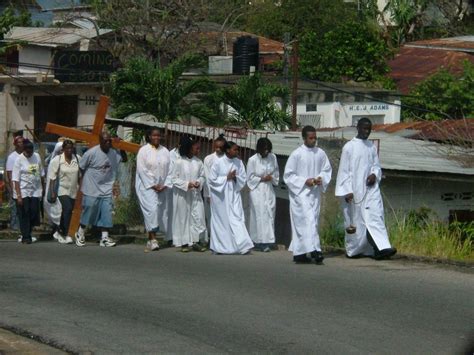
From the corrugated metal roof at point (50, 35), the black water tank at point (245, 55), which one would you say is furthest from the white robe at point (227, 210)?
the corrugated metal roof at point (50, 35)

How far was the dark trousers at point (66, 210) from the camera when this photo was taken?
1689 centimetres

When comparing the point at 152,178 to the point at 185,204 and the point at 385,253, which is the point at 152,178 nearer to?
the point at 185,204

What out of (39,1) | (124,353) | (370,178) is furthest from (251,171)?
(39,1)

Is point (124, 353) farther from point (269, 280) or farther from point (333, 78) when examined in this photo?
point (333, 78)

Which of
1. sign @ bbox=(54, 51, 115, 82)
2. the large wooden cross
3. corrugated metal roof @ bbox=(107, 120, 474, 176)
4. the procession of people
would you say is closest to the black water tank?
sign @ bbox=(54, 51, 115, 82)

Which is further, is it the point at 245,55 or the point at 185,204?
the point at 245,55

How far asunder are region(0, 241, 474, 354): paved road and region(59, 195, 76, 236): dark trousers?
290 centimetres

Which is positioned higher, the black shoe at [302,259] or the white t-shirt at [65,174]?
the white t-shirt at [65,174]

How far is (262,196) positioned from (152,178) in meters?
1.64

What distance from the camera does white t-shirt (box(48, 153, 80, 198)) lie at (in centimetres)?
1684

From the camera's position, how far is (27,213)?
55.0ft

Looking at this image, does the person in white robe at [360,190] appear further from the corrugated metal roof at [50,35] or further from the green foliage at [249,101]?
the corrugated metal roof at [50,35]

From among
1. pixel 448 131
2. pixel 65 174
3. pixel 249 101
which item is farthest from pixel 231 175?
pixel 249 101

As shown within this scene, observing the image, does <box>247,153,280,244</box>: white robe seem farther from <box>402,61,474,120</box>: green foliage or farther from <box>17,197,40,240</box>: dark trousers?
<box>402,61,474,120</box>: green foliage
